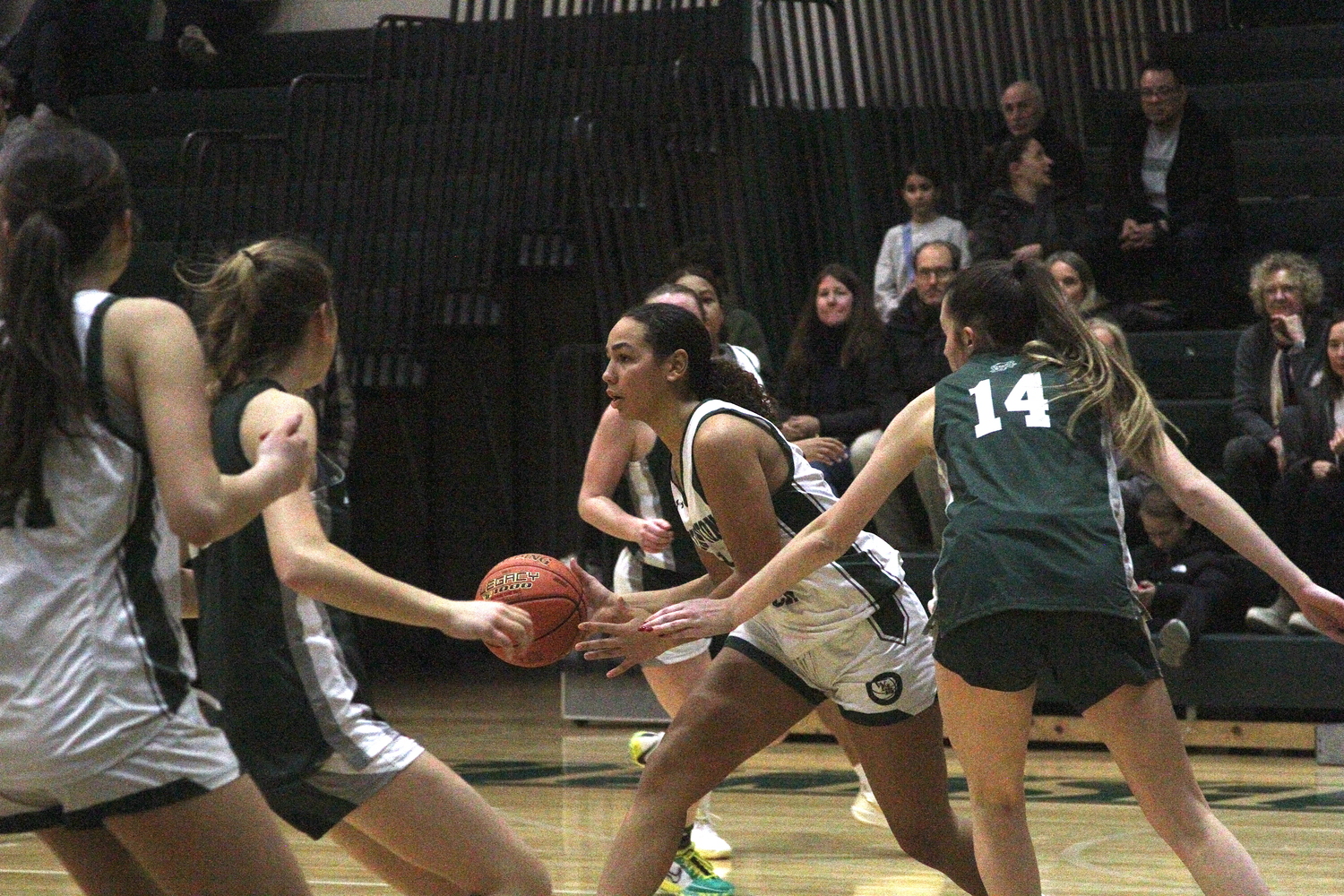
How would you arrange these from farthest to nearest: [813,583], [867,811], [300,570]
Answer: [867,811], [813,583], [300,570]

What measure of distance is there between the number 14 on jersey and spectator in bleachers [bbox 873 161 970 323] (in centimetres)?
529

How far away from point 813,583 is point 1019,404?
710 millimetres

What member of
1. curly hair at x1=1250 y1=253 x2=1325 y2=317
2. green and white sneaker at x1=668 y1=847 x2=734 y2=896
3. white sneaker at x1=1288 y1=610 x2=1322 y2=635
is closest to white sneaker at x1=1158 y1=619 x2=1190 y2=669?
white sneaker at x1=1288 y1=610 x2=1322 y2=635

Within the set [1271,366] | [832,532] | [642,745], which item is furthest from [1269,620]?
[832,532]

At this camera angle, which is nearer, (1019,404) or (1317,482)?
(1019,404)

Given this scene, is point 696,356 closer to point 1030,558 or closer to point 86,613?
point 1030,558

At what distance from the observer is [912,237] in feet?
28.8

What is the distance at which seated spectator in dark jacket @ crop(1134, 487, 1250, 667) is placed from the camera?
7348mm

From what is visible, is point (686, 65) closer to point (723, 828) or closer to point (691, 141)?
point (691, 141)

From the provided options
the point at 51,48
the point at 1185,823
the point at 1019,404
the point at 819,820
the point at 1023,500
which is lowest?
the point at 819,820

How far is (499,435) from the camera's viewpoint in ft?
34.3

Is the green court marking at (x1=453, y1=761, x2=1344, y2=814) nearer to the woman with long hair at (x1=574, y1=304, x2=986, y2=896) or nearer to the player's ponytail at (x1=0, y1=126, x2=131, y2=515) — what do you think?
the woman with long hair at (x1=574, y1=304, x2=986, y2=896)

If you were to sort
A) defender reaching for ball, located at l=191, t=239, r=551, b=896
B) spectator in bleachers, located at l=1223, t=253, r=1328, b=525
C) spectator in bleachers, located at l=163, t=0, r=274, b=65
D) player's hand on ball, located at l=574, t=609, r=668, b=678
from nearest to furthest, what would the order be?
1. defender reaching for ball, located at l=191, t=239, r=551, b=896
2. player's hand on ball, located at l=574, t=609, r=668, b=678
3. spectator in bleachers, located at l=1223, t=253, r=1328, b=525
4. spectator in bleachers, located at l=163, t=0, r=274, b=65

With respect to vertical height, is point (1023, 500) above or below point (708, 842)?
above
